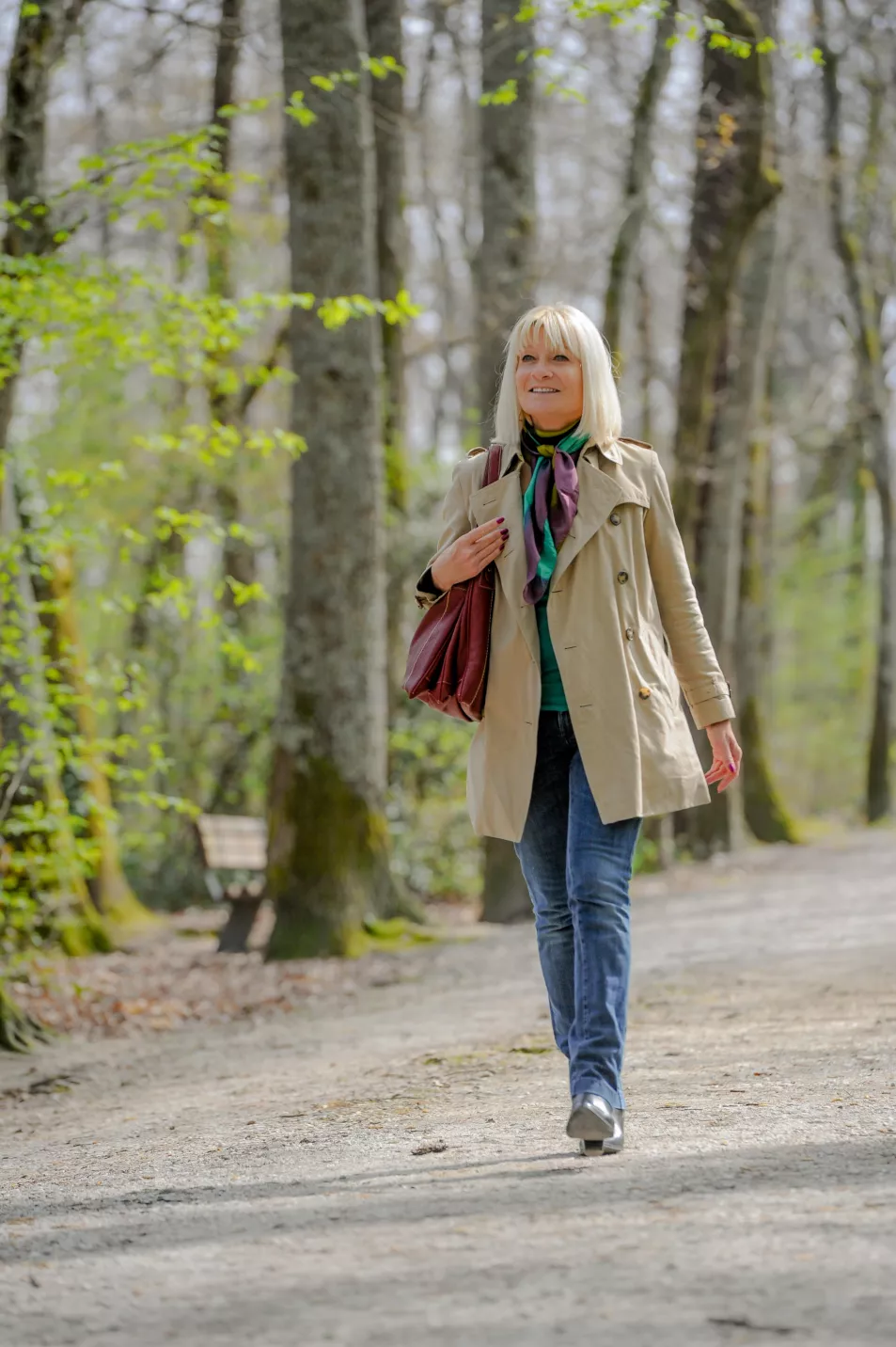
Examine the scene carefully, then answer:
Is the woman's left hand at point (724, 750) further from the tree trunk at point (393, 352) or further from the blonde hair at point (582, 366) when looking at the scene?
the tree trunk at point (393, 352)

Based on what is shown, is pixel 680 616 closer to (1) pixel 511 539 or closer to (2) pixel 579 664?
(2) pixel 579 664

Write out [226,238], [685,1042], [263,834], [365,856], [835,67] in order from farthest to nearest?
[835,67]
[226,238]
[263,834]
[365,856]
[685,1042]

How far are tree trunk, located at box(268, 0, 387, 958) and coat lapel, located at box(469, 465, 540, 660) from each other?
5.99 meters

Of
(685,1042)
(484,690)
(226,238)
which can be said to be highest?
(226,238)

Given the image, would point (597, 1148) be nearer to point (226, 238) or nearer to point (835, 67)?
point (226, 238)

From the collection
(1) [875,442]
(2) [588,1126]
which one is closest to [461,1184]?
(2) [588,1126]

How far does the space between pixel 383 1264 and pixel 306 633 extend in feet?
24.9

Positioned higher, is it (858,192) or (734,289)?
(858,192)

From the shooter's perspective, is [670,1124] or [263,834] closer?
[670,1124]

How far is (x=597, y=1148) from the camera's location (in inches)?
168

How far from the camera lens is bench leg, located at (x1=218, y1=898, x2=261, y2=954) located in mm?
11898

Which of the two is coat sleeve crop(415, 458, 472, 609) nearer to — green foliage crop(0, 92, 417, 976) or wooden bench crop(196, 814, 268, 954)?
green foliage crop(0, 92, 417, 976)

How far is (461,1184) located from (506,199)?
10.1 m

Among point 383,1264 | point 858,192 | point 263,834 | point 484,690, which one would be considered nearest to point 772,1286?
point 383,1264
